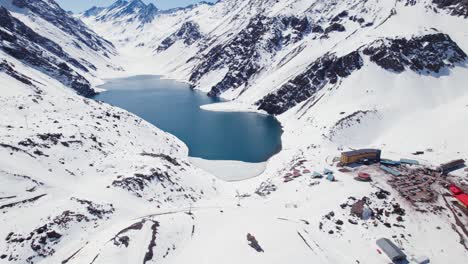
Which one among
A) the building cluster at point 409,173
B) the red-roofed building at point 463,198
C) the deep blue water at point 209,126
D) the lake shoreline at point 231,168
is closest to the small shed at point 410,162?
the building cluster at point 409,173

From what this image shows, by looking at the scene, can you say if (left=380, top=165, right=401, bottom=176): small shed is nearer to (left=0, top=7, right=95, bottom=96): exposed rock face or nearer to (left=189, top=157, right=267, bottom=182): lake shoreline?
(left=189, top=157, right=267, bottom=182): lake shoreline

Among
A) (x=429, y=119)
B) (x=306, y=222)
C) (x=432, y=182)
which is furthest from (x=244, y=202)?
(x=429, y=119)

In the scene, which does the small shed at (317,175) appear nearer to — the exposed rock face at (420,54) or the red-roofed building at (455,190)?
the red-roofed building at (455,190)

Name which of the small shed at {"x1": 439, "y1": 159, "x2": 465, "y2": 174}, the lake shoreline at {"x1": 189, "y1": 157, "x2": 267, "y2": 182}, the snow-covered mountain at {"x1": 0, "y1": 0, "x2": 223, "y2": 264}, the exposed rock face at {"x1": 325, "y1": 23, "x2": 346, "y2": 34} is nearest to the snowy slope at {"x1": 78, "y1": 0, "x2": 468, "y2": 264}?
the exposed rock face at {"x1": 325, "y1": 23, "x2": 346, "y2": 34}

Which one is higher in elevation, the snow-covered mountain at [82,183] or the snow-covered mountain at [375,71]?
the snow-covered mountain at [375,71]

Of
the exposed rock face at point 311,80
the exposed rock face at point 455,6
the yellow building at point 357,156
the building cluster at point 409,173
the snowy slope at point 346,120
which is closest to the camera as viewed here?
the snowy slope at point 346,120

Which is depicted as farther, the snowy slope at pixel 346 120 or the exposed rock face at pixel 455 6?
the exposed rock face at pixel 455 6

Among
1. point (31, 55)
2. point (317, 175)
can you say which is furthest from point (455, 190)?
point (31, 55)

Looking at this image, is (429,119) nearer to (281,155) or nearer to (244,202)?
(281,155)
